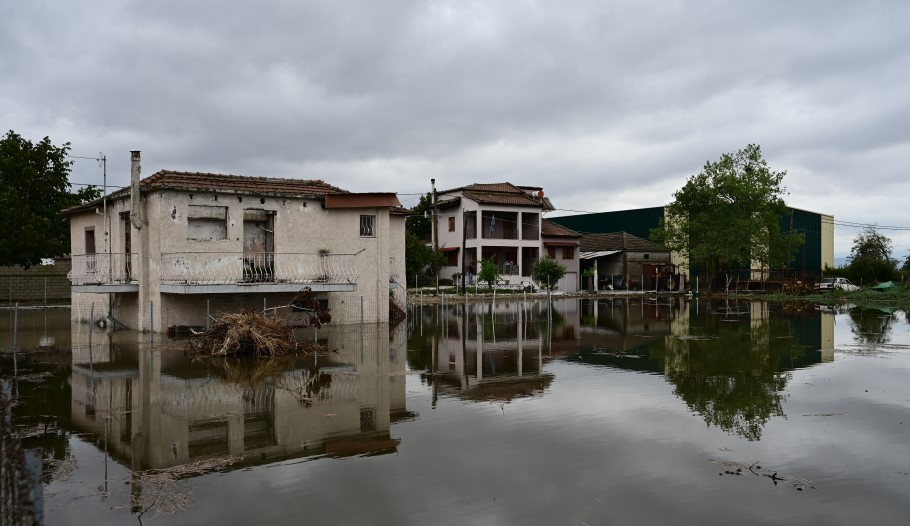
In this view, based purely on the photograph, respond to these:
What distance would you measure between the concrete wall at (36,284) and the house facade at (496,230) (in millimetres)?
25867

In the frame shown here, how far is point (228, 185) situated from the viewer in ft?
72.7

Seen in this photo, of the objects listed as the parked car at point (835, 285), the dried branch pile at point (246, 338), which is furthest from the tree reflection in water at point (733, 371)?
the parked car at point (835, 285)

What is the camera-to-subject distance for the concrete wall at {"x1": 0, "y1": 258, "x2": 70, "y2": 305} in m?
37.8

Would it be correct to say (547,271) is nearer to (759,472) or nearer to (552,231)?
(552,231)

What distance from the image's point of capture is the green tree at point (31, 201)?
3234 centimetres

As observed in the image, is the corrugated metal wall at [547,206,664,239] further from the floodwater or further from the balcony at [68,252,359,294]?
the floodwater

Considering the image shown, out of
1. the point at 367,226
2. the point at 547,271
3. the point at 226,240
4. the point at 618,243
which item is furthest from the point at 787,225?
the point at 226,240

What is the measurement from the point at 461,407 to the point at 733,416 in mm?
3973

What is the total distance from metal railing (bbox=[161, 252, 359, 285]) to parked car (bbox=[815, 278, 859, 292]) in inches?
1701

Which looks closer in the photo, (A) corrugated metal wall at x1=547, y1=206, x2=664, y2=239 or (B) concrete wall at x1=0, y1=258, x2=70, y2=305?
(B) concrete wall at x1=0, y1=258, x2=70, y2=305

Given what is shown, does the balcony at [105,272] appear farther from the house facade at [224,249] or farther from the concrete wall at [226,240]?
the concrete wall at [226,240]

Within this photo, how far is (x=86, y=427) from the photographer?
901 cm

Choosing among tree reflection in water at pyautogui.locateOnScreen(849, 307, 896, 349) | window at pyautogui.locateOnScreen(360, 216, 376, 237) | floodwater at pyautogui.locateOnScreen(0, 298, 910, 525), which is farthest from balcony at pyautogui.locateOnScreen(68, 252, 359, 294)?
tree reflection in water at pyautogui.locateOnScreen(849, 307, 896, 349)

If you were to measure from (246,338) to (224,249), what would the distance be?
605 centimetres
